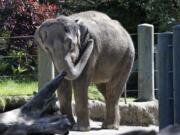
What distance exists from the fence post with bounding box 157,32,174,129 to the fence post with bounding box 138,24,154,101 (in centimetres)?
416

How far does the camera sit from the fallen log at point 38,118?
5227 millimetres

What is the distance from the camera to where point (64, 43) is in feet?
25.1

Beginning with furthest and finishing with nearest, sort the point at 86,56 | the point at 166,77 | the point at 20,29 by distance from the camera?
the point at 20,29
the point at 86,56
the point at 166,77

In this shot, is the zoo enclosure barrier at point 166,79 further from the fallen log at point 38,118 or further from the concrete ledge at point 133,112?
the concrete ledge at point 133,112

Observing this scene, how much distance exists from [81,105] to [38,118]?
9.51 feet

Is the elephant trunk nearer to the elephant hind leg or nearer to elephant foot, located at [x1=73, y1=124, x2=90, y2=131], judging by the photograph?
elephant foot, located at [x1=73, y1=124, x2=90, y2=131]

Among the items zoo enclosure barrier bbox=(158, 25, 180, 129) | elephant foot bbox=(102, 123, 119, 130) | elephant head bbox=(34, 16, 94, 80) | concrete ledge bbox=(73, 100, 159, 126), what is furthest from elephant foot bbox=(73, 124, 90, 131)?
zoo enclosure barrier bbox=(158, 25, 180, 129)

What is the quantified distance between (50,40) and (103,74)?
1.10 meters

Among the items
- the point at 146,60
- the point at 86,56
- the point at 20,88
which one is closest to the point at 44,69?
the point at 20,88

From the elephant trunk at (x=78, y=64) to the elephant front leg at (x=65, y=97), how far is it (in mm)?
542

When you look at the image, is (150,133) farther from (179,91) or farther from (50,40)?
(50,40)

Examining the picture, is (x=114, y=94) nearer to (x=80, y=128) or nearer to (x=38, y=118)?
(x=80, y=128)

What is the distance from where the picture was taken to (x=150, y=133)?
2902 mm

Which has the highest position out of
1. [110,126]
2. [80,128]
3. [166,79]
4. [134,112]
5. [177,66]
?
[177,66]
